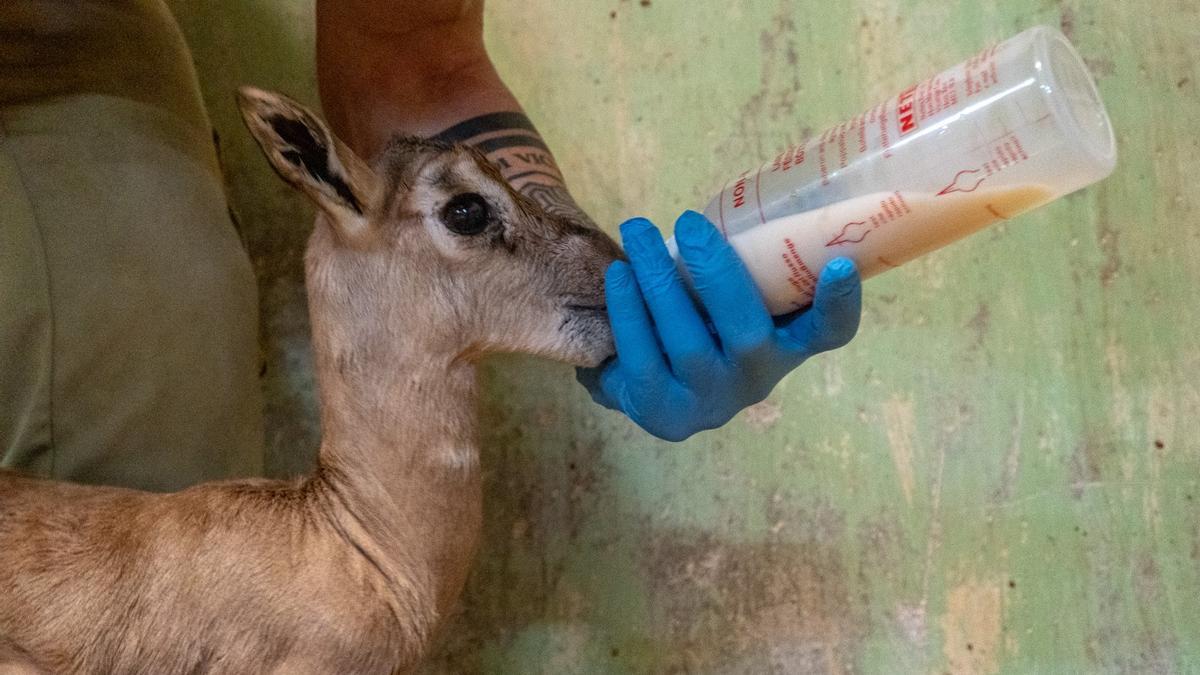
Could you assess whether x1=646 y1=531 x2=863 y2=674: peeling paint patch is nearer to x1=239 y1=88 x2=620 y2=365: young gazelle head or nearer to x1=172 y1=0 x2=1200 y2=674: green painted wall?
x1=172 y1=0 x2=1200 y2=674: green painted wall

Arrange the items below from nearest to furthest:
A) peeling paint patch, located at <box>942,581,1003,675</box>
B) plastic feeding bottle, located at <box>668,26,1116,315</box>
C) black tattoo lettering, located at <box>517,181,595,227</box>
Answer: plastic feeding bottle, located at <box>668,26,1116,315</box>, black tattoo lettering, located at <box>517,181,595,227</box>, peeling paint patch, located at <box>942,581,1003,675</box>

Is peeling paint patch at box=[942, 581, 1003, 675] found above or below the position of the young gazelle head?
below

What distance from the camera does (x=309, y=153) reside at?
88cm

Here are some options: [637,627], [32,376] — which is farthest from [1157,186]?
[32,376]

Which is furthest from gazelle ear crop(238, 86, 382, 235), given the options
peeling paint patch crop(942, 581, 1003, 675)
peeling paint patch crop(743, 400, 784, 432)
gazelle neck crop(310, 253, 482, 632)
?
peeling paint patch crop(942, 581, 1003, 675)

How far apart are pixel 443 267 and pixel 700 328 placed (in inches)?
11.0

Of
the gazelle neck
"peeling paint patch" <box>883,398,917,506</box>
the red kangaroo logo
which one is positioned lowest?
"peeling paint patch" <box>883,398,917,506</box>

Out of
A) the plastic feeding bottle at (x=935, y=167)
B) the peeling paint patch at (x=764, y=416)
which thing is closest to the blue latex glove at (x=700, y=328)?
the plastic feeding bottle at (x=935, y=167)

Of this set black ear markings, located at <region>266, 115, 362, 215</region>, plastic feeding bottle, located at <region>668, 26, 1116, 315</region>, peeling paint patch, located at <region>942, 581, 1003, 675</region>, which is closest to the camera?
plastic feeding bottle, located at <region>668, 26, 1116, 315</region>

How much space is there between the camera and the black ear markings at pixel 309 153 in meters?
0.85

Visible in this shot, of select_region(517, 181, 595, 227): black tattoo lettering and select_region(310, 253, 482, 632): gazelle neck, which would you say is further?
select_region(517, 181, 595, 227): black tattoo lettering

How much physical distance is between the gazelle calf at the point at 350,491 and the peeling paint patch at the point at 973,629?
84 cm

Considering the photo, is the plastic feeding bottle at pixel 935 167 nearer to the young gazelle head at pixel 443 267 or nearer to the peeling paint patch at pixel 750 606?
the young gazelle head at pixel 443 267

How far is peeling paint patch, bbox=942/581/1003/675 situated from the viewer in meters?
1.43
